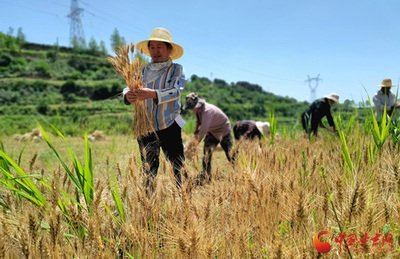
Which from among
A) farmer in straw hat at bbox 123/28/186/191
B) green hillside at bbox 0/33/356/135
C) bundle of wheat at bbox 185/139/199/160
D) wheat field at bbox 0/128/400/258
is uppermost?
green hillside at bbox 0/33/356/135

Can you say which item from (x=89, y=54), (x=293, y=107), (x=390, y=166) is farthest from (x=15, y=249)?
(x=89, y=54)

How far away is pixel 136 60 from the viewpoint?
5.97 feet

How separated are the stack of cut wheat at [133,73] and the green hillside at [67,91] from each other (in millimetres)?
12978

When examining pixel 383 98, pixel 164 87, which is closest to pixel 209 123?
pixel 164 87

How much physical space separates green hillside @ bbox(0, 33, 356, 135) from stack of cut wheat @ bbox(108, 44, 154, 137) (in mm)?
12978

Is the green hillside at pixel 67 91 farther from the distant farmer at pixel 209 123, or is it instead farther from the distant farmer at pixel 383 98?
the distant farmer at pixel 383 98

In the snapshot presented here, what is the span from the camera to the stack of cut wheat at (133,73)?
1764mm

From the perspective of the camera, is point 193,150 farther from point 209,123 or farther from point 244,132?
point 244,132

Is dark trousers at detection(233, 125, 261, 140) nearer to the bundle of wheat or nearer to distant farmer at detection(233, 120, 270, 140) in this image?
distant farmer at detection(233, 120, 270, 140)

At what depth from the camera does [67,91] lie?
38125 millimetres

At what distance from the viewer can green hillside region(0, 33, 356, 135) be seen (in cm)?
2731

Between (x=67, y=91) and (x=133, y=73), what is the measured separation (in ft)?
132

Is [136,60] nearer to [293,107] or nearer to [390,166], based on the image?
[390,166]

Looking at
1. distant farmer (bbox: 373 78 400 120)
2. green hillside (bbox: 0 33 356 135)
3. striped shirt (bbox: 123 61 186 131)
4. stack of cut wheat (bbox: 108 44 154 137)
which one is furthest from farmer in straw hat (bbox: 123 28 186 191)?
green hillside (bbox: 0 33 356 135)
